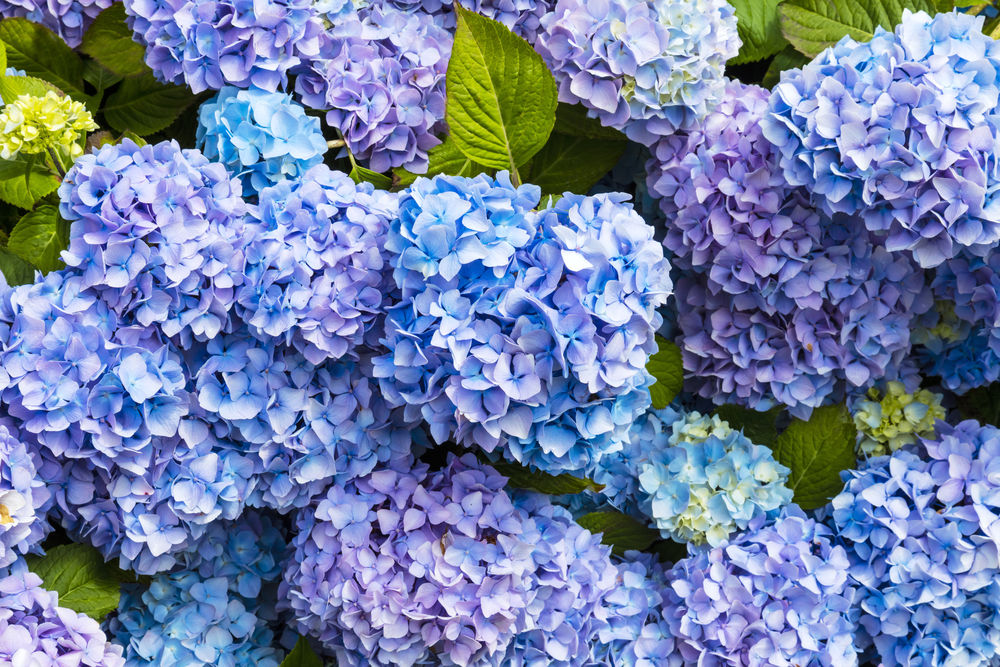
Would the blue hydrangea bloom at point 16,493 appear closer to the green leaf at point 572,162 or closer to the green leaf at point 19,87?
the green leaf at point 19,87

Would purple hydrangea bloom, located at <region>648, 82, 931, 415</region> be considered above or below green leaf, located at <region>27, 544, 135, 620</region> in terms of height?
above

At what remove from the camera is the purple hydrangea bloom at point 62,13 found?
1.26 meters

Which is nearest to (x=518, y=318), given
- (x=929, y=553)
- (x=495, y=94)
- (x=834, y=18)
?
(x=495, y=94)

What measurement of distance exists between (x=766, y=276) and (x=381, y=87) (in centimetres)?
47

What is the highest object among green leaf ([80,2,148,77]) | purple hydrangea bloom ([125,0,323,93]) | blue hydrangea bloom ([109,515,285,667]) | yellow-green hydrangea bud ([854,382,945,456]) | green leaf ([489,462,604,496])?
purple hydrangea bloom ([125,0,323,93])

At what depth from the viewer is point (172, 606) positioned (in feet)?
3.72

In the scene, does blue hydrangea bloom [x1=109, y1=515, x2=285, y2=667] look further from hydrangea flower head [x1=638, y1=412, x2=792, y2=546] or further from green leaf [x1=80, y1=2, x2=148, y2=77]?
green leaf [x1=80, y1=2, x2=148, y2=77]

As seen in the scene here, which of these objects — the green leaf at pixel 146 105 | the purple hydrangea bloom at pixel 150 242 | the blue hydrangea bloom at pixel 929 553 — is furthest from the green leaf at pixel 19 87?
the blue hydrangea bloom at pixel 929 553

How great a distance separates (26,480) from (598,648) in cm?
62

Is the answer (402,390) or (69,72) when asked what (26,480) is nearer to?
(402,390)

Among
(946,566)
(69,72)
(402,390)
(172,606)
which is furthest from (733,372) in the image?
(69,72)

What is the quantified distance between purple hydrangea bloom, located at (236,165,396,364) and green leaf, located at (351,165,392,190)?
0.13m

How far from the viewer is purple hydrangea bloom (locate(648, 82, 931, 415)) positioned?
3.85ft

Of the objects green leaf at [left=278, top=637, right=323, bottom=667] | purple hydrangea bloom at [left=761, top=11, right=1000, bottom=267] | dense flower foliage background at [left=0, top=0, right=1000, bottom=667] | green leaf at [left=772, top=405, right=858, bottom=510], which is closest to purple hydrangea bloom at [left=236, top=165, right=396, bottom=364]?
dense flower foliage background at [left=0, top=0, right=1000, bottom=667]
